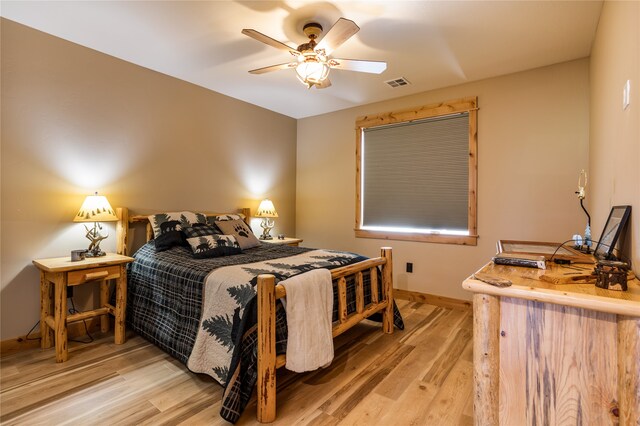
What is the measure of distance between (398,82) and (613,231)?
2.51 metres

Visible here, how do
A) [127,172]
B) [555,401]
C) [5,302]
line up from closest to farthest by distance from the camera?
[555,401] → [5,302] → [127,172]

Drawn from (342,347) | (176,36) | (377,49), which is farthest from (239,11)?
(342,347)

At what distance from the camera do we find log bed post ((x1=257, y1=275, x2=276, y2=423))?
1657 mm

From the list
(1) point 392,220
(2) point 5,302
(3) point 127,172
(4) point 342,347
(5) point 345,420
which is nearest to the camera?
(5) point 345,420

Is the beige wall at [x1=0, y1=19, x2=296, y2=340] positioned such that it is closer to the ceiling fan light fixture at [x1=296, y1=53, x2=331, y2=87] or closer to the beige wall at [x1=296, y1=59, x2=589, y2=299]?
the ceiling fan light fixture at [x1=296, y1=53, x2=331, y2=87]

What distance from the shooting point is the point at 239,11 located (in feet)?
7.29

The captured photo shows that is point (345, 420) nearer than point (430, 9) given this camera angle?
Yes

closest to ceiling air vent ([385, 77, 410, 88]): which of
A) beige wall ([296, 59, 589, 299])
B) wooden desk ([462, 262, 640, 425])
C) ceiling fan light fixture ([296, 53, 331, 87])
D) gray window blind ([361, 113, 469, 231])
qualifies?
beige wall ([296, 59, 589, 299])

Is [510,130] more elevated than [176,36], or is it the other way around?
[176,36]

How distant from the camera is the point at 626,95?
148cm

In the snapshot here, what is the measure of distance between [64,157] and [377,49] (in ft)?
9.34

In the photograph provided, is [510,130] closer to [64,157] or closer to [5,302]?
[64,157]

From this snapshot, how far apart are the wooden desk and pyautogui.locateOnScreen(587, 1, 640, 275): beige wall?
1.43ft

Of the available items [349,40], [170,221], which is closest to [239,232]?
[170,221]
